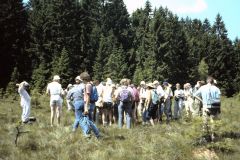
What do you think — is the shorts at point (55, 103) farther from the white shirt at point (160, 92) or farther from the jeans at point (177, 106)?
the jeans at point (177, 106)

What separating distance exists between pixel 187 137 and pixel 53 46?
5114cm

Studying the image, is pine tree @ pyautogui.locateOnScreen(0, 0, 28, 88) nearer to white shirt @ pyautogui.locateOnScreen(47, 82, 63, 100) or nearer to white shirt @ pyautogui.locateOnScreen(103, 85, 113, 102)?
white shirt @ pyautogui.locateOnScreen(103, 85, 113, 102)

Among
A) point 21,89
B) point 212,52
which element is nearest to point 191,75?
point 212,52

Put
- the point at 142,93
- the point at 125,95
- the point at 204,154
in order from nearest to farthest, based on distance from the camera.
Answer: the point at 204,154 < the point at 125,95 < the point at 142,93

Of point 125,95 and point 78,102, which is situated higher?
point 125,95

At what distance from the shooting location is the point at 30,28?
64000mm

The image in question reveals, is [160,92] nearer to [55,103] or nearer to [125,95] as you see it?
[125,95]

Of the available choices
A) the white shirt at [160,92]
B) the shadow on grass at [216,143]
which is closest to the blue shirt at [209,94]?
the shadow on grass at [216,143]

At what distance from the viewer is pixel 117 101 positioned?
18.9 meters

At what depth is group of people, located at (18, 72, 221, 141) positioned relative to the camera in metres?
13.7

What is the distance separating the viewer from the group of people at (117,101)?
1370 cm

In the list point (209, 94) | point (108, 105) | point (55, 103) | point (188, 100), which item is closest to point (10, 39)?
point (188, 100)

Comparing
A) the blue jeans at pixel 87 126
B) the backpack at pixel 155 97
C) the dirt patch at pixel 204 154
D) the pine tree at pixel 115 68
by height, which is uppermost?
the pine tree at pixel 115 68

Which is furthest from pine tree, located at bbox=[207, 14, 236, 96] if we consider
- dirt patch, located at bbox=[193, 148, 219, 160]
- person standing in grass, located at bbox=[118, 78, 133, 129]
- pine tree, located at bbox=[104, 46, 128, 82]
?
dirt patch, located at bbox=[193, 148, 219, 160]
